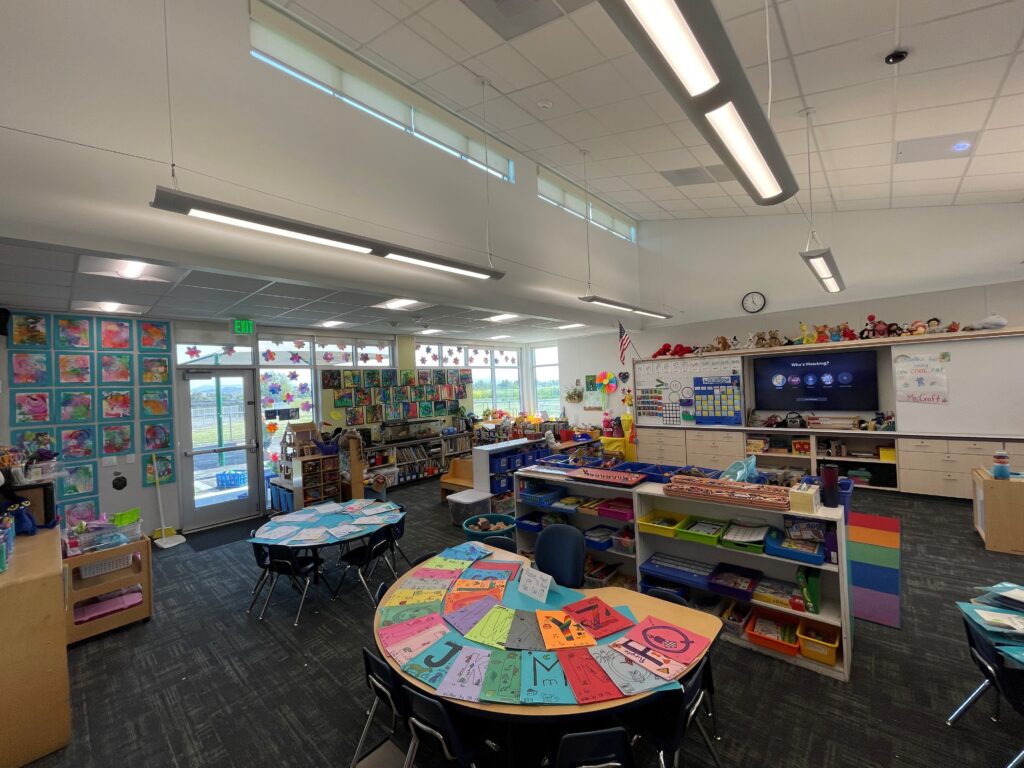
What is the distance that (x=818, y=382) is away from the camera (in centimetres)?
743

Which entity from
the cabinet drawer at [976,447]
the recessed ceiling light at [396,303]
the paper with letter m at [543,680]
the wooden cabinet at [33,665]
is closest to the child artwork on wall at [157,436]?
the recessed ceiling light at [396,303]

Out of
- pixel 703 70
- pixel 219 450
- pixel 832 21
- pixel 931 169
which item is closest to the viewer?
pixel 703 70

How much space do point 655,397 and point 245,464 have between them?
7668 millimetres

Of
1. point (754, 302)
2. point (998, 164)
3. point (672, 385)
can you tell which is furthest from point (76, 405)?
point (998, 164)

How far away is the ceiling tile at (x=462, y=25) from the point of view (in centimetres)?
346

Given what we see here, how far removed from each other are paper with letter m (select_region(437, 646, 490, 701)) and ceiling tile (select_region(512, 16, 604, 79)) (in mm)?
4579

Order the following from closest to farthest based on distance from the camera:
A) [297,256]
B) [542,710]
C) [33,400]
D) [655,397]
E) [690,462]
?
[542,710] < [297,256] < [33,400] < [690,462] < [655,397]

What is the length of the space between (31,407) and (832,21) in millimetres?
8793

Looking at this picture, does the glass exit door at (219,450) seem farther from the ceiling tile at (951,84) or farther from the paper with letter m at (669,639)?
the ceiling tile at (951,84)

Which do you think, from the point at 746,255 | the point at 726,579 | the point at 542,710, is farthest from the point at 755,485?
the point at 746,255

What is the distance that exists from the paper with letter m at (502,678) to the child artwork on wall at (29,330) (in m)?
6.73

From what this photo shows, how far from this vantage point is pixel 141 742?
2.62m

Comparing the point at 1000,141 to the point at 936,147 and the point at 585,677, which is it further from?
the point at 585,677

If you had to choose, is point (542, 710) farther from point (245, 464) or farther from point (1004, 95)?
point (245, 464)
